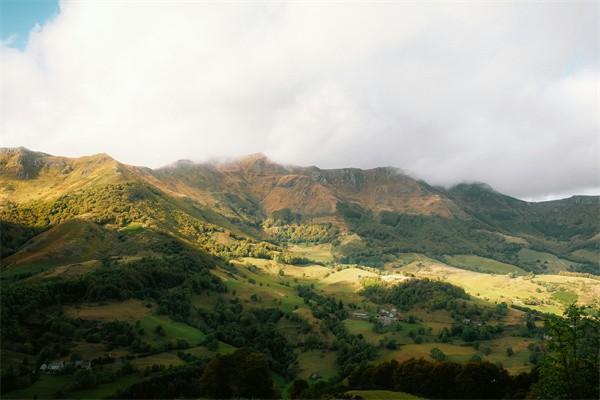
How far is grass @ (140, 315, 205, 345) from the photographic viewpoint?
138 meters

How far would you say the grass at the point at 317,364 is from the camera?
142m

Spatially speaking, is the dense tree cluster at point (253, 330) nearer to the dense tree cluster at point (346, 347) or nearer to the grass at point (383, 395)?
the dense tree cluster at point (346, 347)

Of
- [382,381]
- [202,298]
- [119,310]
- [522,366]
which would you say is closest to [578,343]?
[382,381]

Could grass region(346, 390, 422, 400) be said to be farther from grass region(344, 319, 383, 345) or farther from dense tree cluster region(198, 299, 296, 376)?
grass region(344, 319, 383, 345)

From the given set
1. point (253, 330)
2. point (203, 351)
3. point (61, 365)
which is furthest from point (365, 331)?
point (61, 365)

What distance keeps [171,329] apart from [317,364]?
167 ft

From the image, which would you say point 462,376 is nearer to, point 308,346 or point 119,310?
point 308,346

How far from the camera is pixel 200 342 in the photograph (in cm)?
14100

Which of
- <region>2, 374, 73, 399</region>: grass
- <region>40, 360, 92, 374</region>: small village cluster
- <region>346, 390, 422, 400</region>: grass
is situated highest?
<region>346, 390, 422, 400</region>: grass

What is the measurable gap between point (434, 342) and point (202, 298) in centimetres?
10023

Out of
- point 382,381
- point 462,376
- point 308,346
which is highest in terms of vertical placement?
point 462,376

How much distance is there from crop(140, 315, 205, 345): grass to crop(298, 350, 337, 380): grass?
117 feet

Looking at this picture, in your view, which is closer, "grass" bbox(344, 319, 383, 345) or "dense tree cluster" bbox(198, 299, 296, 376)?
"dense tree cluster" bbox(198, 299, 296, 376)

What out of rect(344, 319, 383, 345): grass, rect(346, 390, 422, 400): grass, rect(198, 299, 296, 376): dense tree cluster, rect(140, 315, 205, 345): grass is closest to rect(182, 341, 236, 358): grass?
rect(140, 315, 205, 345): grass
